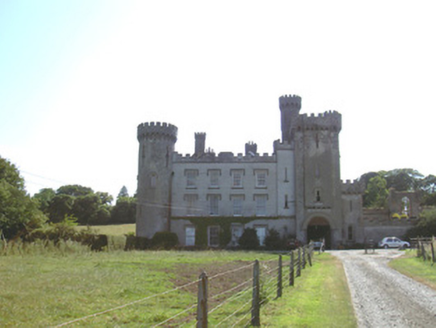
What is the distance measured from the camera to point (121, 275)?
15844 mm

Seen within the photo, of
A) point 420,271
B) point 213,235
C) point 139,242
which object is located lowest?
point 420,271

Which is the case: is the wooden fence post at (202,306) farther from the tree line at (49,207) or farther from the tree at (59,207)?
the tree at (59,207)

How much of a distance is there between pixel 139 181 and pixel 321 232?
20.0 meters

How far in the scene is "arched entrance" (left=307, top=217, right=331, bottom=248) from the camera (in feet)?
150

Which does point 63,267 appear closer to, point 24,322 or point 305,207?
point 24,322

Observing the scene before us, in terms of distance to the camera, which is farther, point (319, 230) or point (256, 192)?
point (256, 192)

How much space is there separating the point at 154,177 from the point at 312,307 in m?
36.4

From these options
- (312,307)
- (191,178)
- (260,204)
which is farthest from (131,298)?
(260,204)

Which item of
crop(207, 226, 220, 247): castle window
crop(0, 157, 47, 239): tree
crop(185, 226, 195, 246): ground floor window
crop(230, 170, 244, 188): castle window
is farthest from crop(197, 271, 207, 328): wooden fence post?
crop(230, 170, 244, 188): castle window

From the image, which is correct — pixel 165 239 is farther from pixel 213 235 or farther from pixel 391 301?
pixel 391 301

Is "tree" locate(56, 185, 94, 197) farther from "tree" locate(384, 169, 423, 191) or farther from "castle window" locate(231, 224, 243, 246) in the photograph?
"tree" locate(384, 169, 423, 191)

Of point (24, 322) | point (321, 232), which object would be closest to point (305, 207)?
point (321, 232)

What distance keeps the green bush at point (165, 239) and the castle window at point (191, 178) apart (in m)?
5.75

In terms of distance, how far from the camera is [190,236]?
152 ft
